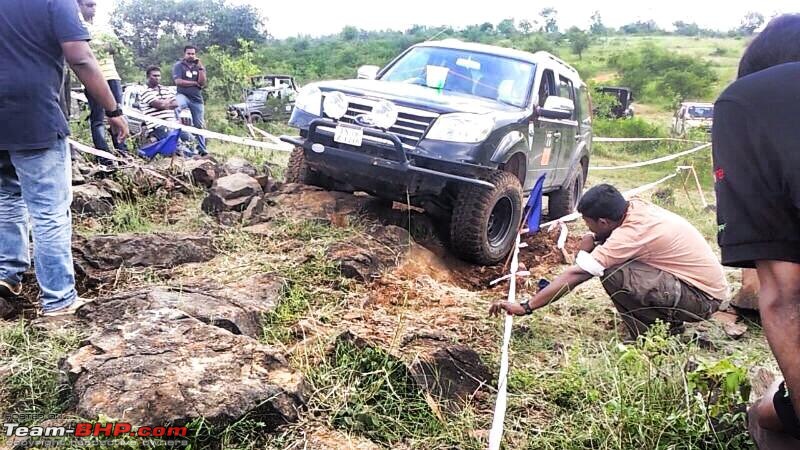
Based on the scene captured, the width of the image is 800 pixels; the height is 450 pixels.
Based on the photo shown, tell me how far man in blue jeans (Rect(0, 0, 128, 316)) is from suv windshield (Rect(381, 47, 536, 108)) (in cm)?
292

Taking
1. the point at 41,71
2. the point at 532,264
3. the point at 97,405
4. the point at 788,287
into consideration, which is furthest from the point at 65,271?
the point at 532,264

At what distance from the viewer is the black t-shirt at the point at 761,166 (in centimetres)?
144

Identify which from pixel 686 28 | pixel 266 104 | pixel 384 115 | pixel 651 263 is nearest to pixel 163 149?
pixel 384 115

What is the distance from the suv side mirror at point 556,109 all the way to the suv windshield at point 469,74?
180 millimetres

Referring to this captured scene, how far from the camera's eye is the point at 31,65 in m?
3.08

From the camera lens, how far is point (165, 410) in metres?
2.19

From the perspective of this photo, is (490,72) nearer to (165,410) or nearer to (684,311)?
(684,311)

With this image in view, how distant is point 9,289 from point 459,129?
113 inches

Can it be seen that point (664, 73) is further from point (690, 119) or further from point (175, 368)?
point (175, 368)

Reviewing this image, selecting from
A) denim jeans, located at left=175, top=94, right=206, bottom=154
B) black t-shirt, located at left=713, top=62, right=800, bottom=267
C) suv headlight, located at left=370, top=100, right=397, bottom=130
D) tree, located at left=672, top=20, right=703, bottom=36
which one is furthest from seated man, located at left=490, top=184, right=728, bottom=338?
tree, located at left=672, top=20, right=703, bottom=36

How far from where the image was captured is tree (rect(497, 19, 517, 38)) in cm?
4046

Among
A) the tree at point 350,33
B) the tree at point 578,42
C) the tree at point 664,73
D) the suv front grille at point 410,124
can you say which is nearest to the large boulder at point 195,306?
the suv front grille at point 410,124

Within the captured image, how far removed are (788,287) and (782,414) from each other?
0.52 metres

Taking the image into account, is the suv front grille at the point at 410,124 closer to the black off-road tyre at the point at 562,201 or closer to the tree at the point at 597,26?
the black off-road tyre at the point at 562,201
